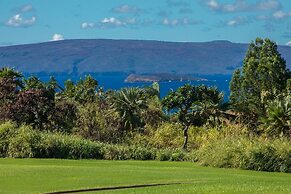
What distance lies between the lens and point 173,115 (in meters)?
30.7

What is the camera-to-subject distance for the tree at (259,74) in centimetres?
3734

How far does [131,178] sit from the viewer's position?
55.1ft

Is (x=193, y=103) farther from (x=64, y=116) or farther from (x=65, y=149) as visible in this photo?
(x=65, y=149)

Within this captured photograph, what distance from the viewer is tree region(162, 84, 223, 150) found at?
1178 inches

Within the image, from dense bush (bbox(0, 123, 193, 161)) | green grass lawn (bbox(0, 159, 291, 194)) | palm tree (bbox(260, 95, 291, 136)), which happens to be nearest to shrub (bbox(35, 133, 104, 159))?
dense bush (bbox(0, 123, 193, 161))

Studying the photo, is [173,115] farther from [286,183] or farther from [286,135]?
[286,183]

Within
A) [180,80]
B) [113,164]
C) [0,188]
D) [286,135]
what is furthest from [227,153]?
[180,80]

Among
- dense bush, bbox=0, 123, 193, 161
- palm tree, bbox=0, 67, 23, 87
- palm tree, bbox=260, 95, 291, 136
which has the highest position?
palm tree, bbox=0, 67, 23, 87

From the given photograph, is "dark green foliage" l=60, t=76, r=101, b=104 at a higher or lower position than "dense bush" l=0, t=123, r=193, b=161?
higher

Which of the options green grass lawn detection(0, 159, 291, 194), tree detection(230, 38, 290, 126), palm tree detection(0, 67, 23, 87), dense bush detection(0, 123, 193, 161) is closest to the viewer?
green grass lawn detection(0, 159, 291, 194)

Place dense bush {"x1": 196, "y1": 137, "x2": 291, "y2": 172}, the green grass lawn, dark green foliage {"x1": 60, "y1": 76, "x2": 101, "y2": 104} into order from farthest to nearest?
dark green foliage {"x1": 60, "y1": 76, "x2": 101, "y2": 104} < dense bush {"x1": 196, "y1": 137, "x2": 291, "y2": 172} < the green grass lawn

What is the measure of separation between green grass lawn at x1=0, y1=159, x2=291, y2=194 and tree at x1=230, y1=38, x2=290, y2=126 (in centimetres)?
1629

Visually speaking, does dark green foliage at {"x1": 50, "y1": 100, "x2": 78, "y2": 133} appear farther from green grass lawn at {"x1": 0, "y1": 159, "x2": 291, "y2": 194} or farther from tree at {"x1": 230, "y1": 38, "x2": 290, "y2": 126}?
Result: tree at {"x1": 230, "y1": 38, "x2": 290, "y2": 126}

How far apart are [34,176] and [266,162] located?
8.01 metres
